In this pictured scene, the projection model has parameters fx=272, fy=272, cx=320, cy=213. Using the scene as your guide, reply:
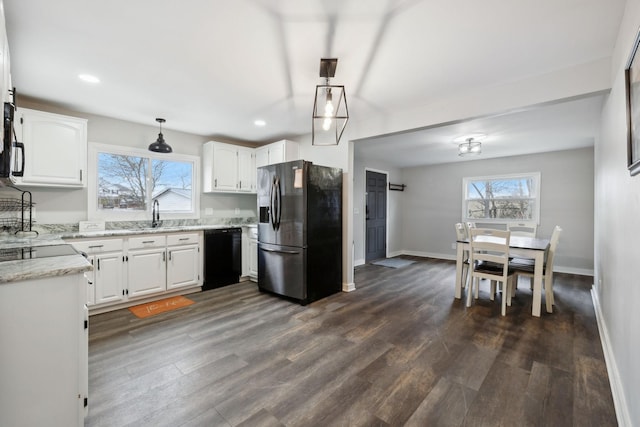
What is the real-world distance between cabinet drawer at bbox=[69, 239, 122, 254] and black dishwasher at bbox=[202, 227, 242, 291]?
104 centimetres

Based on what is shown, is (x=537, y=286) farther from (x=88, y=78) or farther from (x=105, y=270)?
(x=88, y=78)

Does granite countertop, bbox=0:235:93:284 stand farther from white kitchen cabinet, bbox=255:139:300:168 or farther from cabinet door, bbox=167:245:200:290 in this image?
white kitchen cabinet, bbox=255:139:300:168

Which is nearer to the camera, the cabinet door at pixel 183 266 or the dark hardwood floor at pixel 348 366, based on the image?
the dark hardwood floor at pixel 348 366

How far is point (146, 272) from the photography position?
11.2 ft

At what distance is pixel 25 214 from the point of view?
10.0 ft

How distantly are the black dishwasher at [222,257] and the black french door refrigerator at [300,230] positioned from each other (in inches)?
22.3

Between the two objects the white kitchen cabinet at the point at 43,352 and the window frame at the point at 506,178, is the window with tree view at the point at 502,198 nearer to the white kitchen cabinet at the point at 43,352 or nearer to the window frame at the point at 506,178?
the window frame at the point at 506,178

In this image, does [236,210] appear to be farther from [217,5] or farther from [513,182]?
[513,182]

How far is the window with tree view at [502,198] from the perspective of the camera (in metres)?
5.49

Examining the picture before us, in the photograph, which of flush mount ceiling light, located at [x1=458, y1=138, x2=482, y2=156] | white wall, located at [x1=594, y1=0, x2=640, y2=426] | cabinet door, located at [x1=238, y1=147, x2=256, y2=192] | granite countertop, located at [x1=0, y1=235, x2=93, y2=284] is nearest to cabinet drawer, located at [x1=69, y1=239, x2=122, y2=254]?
granite countertop, located at [x1=0, y1=235, x2=93, y2=284]

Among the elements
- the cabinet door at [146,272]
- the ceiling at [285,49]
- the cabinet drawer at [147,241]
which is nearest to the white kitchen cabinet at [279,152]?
the ceiling at [285,49]

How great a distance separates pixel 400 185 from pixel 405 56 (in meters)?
5.20

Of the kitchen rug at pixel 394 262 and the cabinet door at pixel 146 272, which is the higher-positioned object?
the cabinet door at pixel 146 272

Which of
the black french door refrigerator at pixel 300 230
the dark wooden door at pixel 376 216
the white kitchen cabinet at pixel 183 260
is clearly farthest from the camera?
the dark wooden door at pixel 376 216
